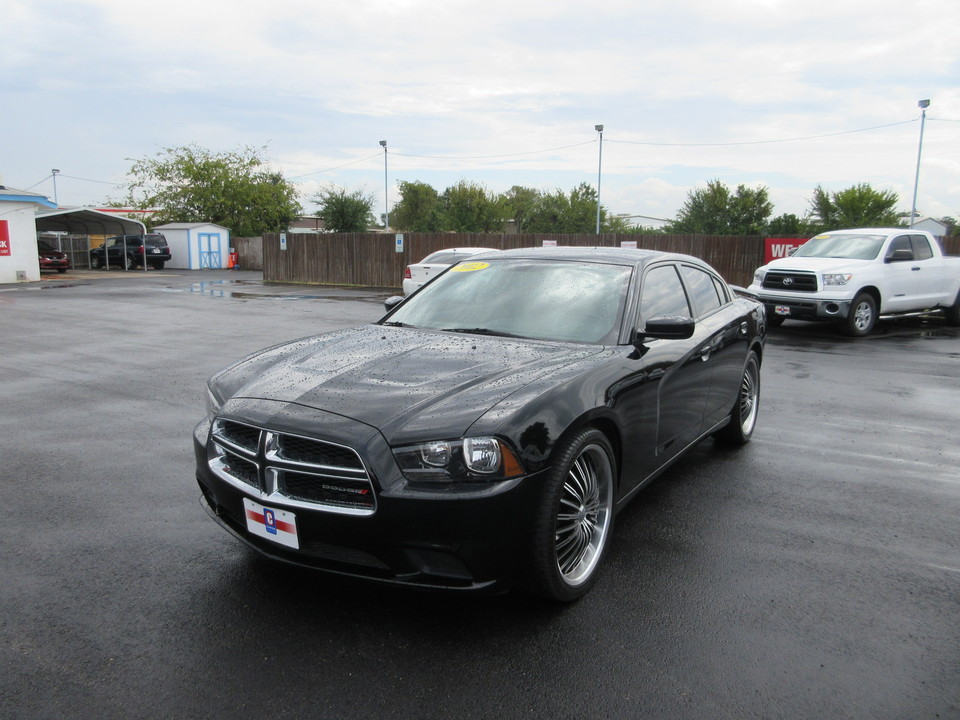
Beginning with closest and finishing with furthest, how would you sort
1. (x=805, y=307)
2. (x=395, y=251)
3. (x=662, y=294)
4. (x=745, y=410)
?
(x=662, y=294) → (x=745, y=410) → (x=805, y=307) → (x=395, y=251)

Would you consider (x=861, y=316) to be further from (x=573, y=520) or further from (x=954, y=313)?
(x=573, y=520)

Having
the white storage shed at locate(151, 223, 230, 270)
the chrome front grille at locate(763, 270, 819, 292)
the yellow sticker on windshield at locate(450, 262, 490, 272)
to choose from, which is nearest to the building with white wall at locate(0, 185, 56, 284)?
the white storage shed at locate(151, 223, 230, 270)

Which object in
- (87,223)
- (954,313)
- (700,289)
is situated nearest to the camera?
(700,289)

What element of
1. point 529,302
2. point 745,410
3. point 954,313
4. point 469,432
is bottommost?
point 745,410

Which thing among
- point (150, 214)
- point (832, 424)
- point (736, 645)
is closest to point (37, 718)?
point (736, 645)

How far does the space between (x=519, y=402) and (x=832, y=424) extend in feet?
15.5

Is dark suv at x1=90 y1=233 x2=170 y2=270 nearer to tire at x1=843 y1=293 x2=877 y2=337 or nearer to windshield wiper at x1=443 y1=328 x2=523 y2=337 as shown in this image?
tire at x1=843 y1=293 x2=877 y2=337

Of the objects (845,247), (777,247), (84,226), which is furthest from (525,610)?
(84,226)

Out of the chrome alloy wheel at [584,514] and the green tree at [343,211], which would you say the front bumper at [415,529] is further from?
the green tree at [343,211]

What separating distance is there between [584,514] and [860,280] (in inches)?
452

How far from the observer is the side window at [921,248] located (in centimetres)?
1392

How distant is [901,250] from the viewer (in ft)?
44.2

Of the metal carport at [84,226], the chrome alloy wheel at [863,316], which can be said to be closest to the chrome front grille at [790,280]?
the chrome alloy wheel at [863,316]

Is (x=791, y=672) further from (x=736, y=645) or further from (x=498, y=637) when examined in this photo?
(x=498, y=637)
